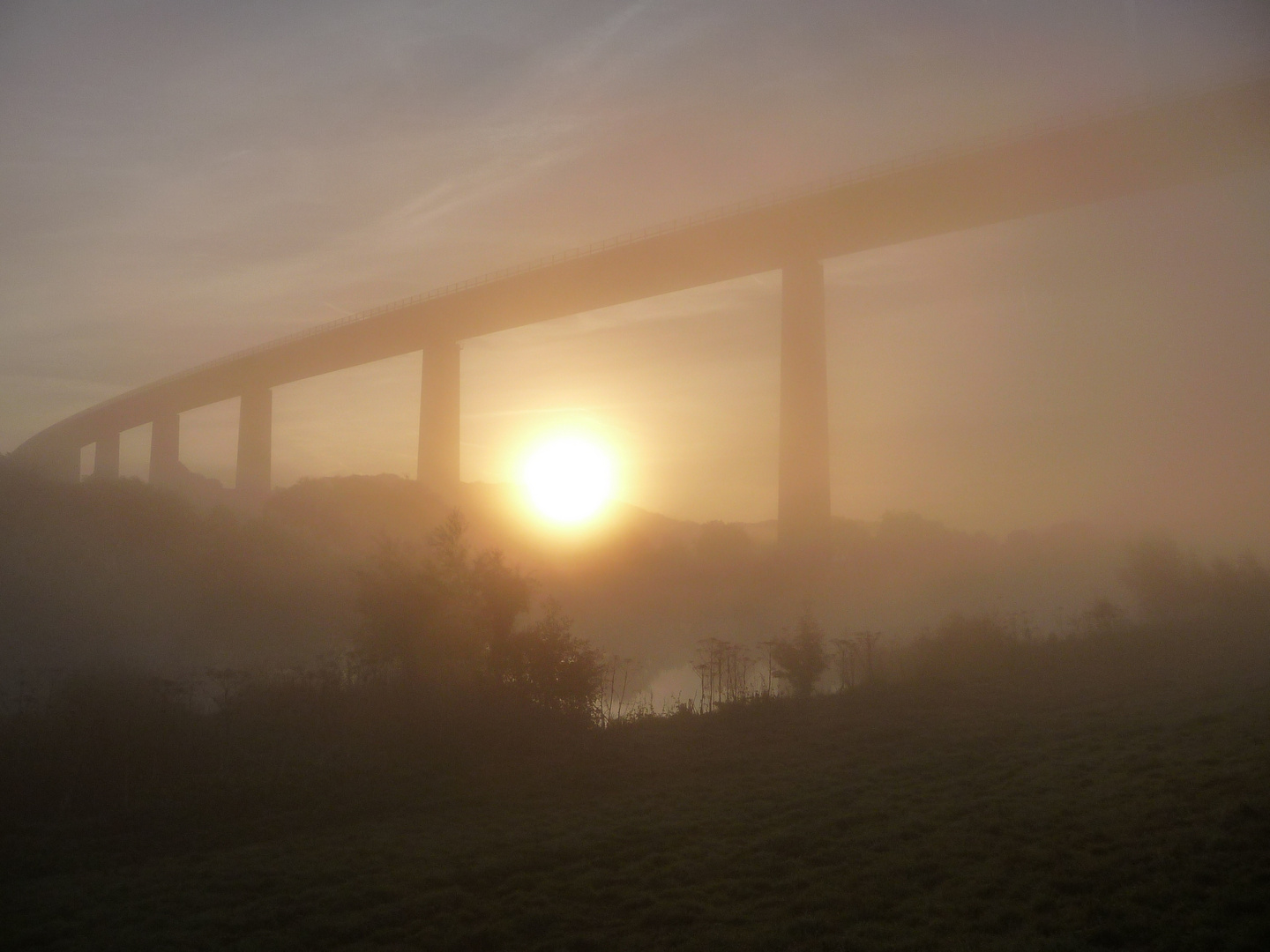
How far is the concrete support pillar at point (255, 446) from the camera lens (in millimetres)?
54094

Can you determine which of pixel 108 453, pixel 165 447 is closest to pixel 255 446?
pixel 165 447

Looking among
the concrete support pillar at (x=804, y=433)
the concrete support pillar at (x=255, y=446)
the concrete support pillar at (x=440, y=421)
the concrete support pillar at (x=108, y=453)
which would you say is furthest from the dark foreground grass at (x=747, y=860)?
the concrete support pillar at (x=108, y=453)

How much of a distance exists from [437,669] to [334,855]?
6.37 metres

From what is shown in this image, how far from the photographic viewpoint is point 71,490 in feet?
106

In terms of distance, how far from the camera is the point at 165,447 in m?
62.8

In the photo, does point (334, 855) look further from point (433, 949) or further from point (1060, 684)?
point (1060, 684)

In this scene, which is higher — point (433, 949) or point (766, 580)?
point (766, 580)

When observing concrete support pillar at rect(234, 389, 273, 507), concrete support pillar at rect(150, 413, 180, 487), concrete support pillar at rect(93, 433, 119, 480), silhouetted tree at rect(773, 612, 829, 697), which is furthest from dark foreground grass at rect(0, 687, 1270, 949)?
concrete support pillar at rect(93, 433, 119, 480)

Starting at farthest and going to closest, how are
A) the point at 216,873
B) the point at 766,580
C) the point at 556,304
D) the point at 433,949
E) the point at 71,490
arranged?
the point at 556,304, the point at 766,580, the point at 71,490, the point at 216,873, the point at 433,949

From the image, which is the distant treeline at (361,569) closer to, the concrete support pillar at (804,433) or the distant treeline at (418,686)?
the distant treeline at (418,686)

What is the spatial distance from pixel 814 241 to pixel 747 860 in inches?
1265

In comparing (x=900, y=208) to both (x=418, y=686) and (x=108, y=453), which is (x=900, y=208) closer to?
(x=418, y=686)

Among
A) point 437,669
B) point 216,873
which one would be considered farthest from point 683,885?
point 437,669

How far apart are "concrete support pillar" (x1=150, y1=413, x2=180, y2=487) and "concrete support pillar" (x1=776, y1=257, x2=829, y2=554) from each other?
42.5 metres
